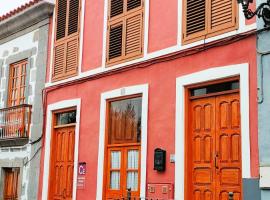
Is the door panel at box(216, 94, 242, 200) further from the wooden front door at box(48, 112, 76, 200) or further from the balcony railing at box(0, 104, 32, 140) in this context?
the balcony railing at box(0, 104, 32, 140)

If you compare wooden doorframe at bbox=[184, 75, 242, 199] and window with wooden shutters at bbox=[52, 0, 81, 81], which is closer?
wooden doorframe at bbox=[184, 75, 242, 199]

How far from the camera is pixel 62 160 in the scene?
41.2ft

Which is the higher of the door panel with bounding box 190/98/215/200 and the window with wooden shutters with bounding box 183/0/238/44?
the window with wooden shutters with bounding box 183/0/238/44

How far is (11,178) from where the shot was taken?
568 inches

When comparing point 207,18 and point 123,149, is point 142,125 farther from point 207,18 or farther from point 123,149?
point 207,18

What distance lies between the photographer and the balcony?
13711 mm

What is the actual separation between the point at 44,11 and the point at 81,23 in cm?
176

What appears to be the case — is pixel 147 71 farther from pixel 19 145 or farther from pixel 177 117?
pixel 19 145

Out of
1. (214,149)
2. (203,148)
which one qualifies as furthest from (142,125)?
(214,149)

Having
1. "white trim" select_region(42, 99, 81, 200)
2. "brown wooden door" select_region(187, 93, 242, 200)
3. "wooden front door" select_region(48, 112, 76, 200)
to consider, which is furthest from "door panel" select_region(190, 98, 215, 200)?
"wooden front door" select_region(48, 112, 76, 200)

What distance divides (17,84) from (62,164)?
3.53 m

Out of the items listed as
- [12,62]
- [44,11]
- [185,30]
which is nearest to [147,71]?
[185,30]

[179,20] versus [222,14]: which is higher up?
[179,20]

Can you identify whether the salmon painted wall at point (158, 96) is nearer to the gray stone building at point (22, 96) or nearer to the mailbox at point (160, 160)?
the mailbox at point (160, 160)
